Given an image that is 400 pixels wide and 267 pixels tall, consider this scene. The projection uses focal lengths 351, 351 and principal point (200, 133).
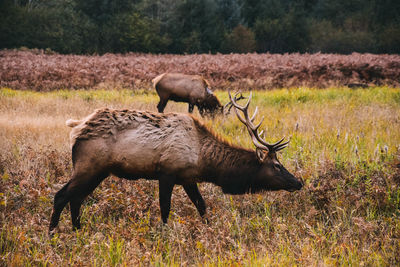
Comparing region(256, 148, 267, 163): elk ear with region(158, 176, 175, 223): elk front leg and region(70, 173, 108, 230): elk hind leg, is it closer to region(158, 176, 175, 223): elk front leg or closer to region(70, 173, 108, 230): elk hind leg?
region(158, 176, 175, 223): elk front leg

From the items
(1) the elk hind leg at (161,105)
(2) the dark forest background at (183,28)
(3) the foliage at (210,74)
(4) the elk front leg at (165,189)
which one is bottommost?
(2) the dark forest background at (183,28)

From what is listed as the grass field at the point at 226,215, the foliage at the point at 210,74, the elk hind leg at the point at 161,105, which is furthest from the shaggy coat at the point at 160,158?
the foliage at the point at 210,74

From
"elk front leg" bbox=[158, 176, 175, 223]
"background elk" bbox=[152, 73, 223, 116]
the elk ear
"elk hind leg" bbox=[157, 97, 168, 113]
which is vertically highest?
the elk ear

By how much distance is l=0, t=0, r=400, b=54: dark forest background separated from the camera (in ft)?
139

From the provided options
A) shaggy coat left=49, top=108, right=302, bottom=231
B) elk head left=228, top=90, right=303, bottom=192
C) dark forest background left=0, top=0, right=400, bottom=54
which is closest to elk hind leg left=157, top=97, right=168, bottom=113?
shaggy coat left=49, top=108, right=302, bottom=231

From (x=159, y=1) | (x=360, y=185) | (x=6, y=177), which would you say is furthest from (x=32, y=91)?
(x=159, y=1)

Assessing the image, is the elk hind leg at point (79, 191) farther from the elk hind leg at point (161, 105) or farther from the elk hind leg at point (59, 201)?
the elk hind leg at point (161, 105)

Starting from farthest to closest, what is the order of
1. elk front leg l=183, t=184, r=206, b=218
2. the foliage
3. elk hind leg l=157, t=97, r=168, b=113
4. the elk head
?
the foliage, elk hind leg l=157, t=97, r=168, b=113, elk front leg l=183, t=184, r=206, b=218, the elk head

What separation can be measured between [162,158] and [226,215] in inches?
42.1

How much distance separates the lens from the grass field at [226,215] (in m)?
3.33

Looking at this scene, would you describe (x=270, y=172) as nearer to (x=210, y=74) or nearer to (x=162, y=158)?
(x=162, y=158)

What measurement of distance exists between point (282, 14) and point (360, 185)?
199 feet

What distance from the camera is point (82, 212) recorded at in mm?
4426

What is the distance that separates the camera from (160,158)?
13.0 feet
